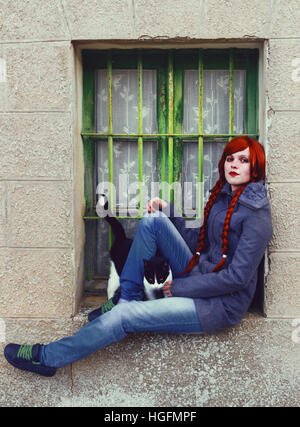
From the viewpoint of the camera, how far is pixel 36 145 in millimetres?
2758

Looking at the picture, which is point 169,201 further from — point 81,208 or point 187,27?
point 187,27

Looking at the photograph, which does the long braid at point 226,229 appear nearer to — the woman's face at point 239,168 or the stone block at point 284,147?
the woman's face at point 239,168

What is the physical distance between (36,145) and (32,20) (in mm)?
859

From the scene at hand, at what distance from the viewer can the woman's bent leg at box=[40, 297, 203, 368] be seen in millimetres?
2492

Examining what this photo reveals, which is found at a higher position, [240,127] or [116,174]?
[240,127]

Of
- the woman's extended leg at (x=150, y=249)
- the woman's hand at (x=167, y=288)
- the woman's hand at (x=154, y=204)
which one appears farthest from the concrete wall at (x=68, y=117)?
the woman's hand at (x=167, y=288)

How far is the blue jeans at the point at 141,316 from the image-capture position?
2498 mm

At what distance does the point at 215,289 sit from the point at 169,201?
84 cm

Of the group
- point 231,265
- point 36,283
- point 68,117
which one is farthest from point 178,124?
point 36,283

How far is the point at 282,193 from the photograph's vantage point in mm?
2697

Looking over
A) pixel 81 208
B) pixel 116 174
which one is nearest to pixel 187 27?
pixel 116 174

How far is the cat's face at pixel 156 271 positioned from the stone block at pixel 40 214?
0.63 meters

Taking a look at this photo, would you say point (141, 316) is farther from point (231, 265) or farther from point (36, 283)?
point (36, 283)

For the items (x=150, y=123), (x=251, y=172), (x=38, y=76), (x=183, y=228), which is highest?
(x=38, y=76)
